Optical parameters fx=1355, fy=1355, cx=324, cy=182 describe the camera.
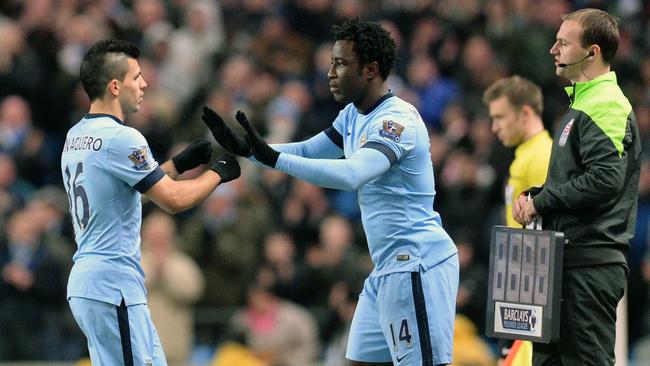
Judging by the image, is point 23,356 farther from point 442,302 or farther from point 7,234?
point 442,302

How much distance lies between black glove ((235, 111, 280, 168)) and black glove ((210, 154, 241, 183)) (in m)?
0.44

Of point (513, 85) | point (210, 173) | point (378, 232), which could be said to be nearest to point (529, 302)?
point (378, 232)

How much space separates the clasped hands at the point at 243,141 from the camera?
7.03 meters

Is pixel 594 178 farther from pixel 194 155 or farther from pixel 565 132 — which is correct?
pixel 194 155

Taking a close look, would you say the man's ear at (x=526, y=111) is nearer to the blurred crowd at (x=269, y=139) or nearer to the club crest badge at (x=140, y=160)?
the club crest badge at (x=140, y=160)

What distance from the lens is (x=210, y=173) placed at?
24.5 feet

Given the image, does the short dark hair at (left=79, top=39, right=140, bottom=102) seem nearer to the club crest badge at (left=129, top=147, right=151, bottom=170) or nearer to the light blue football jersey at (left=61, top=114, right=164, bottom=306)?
the light blue football jersey at (left=61, top=114, right=164, bottom=306)

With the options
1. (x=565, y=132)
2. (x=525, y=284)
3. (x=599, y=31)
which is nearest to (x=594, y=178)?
(x=565, y=132)

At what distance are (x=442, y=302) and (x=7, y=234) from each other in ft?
21.5

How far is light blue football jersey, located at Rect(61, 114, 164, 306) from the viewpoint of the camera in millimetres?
7145

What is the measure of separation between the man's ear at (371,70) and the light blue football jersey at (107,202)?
4.10 feet

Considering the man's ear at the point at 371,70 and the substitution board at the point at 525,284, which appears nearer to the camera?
the substitution board at the point at 525,284

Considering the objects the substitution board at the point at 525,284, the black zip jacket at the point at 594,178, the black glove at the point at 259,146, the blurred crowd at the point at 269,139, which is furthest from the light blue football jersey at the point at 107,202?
the blurred crowd at the point at 269,139

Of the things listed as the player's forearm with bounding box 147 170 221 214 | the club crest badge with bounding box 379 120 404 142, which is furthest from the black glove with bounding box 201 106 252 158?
the club crest badge with bounding box 379 120 404 142
